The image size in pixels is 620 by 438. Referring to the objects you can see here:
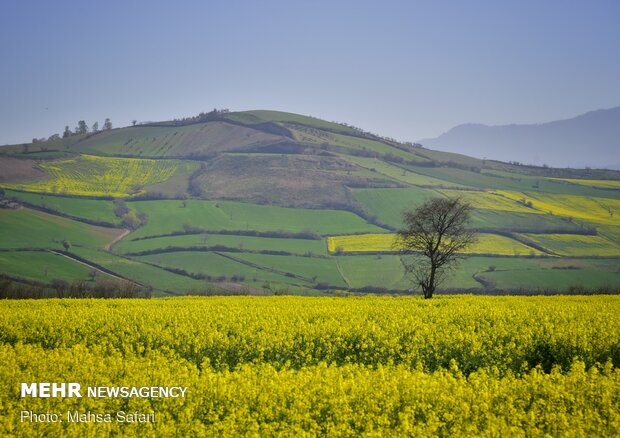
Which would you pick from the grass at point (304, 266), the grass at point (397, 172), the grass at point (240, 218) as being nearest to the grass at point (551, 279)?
the grass at point (304, 266)

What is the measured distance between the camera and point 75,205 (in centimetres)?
13462

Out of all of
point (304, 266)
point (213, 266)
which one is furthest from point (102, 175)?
point (304, 266)

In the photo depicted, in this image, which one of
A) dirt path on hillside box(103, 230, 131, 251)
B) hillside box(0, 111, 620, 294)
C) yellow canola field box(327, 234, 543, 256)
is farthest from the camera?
yellow canola field box(327, 234, 543, 256)

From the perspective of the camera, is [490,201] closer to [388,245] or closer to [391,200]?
[391,200]

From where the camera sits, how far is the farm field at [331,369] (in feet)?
37.1

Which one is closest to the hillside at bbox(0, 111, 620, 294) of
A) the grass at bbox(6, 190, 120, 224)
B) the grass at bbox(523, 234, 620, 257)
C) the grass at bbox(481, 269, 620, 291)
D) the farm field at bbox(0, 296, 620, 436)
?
the grass at bbox(481, 269, 620, 291)

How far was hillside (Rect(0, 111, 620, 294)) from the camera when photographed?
97750mm

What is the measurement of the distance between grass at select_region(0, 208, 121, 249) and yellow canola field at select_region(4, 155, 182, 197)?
23.4 metres

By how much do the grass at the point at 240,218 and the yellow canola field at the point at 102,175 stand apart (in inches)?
659

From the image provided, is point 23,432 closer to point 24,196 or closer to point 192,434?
point 192,434

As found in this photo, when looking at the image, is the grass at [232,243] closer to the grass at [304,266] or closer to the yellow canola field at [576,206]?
the grass at [304,266]

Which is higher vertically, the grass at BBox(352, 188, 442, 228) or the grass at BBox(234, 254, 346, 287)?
the grass at BBox(352, 188, 442, 228)

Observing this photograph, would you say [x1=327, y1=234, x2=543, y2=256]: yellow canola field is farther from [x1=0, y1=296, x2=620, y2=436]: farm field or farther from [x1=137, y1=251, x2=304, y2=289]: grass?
[x1=0, y1=296, x2=620, y2=436]: farm field

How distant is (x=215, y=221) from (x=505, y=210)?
60385 millimetres
